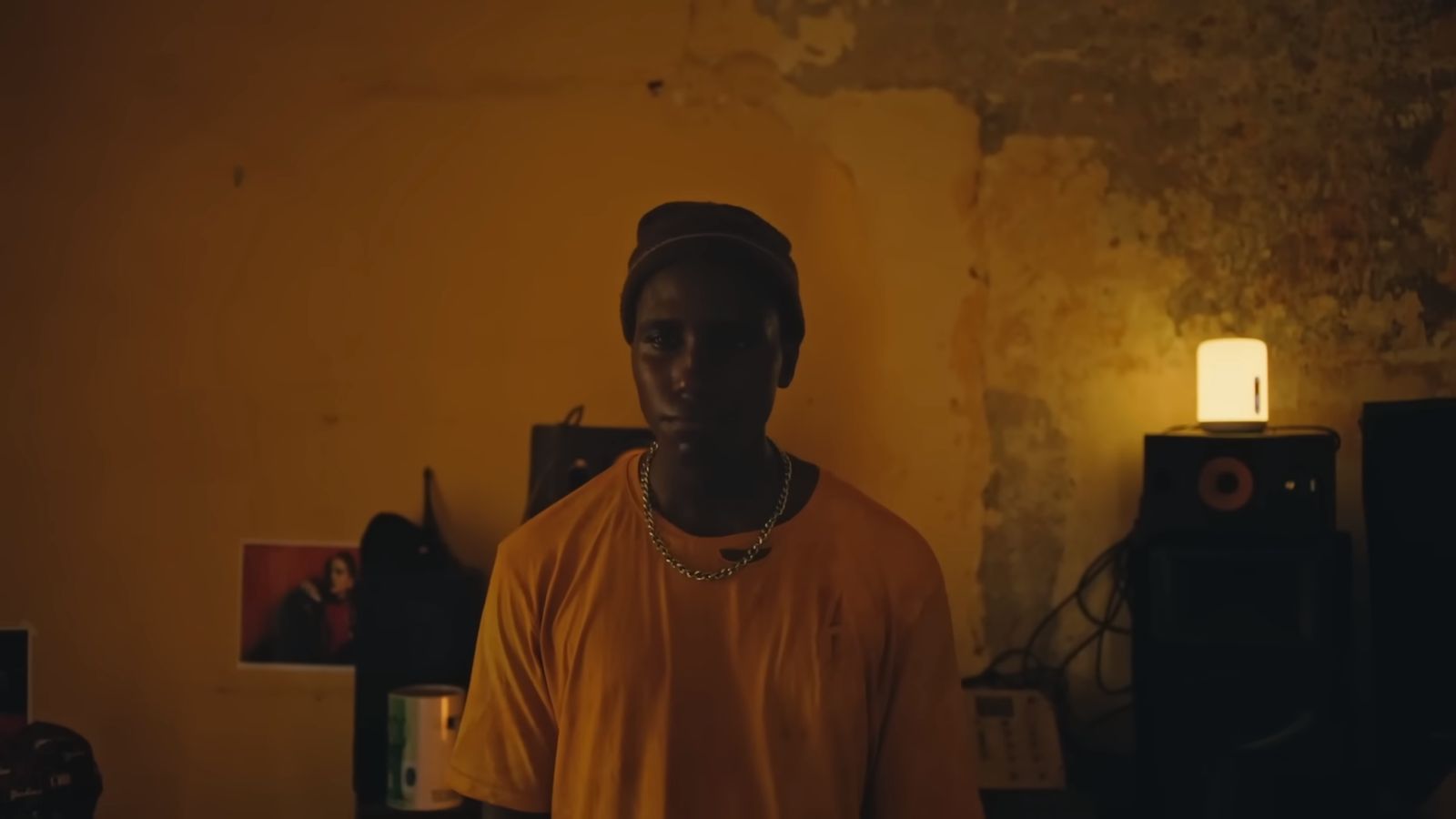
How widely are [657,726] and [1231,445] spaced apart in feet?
4.04

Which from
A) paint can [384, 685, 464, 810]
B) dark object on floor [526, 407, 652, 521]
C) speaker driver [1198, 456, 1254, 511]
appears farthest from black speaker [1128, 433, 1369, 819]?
paint can [384, 685, 464, 810]

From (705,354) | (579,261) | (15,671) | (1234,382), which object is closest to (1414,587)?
(1234,382)

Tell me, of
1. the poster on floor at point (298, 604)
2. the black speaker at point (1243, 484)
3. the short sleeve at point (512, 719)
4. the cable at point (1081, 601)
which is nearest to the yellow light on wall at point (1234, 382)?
the black speaker at point (1243, 484)

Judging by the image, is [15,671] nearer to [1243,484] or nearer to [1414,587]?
[1243,484]

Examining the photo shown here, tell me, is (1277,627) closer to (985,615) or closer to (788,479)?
(985,615)

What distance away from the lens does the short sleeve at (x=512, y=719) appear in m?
1.14

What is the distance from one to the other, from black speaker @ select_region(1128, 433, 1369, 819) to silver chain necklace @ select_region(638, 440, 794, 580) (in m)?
0.94

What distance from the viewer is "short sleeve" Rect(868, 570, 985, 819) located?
113cm

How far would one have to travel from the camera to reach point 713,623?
3.61 ft

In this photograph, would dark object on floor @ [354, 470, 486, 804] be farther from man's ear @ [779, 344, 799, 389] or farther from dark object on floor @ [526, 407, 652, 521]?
man's ear @ [779, 344, 799, 389]

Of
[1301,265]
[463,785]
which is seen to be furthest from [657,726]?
[1301,265]

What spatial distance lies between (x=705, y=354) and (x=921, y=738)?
1.52 ft

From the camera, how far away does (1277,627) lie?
5.82ft

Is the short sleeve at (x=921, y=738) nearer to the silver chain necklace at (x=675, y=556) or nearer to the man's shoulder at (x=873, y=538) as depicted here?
the man's shoulder at (x=873, y=538)
